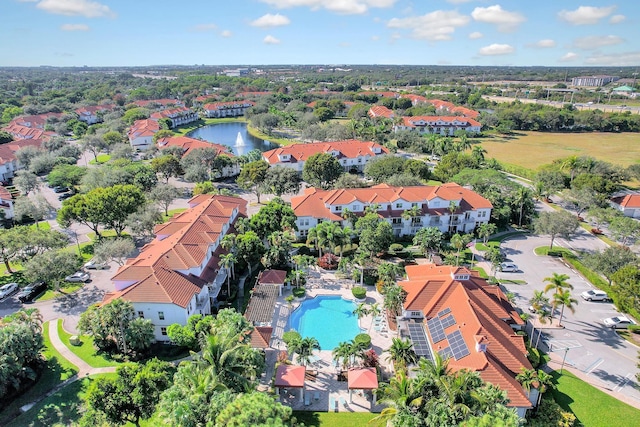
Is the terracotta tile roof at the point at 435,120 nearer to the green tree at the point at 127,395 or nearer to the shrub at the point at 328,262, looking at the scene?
the shrub at the point at 328,262

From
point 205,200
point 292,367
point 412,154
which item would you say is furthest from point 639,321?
point 412,154

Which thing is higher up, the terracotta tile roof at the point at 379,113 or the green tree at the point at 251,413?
Answer: the terracotta tile roof at the point at 379,113

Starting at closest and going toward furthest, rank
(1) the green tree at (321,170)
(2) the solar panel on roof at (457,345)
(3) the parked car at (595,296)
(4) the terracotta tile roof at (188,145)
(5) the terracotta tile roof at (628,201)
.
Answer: (2) the solar panel on roof at (457,345)
(3) the parked car at (595,296)
(5) the terracotta tile roof at (628,201)
(1) the green tree at (321,170)
(4) the terracotta tile roof at (188,145)

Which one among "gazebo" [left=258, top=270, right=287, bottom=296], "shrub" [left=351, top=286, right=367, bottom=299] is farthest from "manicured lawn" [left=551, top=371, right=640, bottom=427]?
"gazebo" [left=258, top=270, right=287, bottom=296]

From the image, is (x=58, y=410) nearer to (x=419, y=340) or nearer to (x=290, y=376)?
(x=290, y=376)

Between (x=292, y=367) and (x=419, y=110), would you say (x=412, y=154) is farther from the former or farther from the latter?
(x=292, y=367)

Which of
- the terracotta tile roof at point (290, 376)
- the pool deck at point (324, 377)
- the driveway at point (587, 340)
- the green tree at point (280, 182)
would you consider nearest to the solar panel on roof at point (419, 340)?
the pool deck at point (324, 377)
